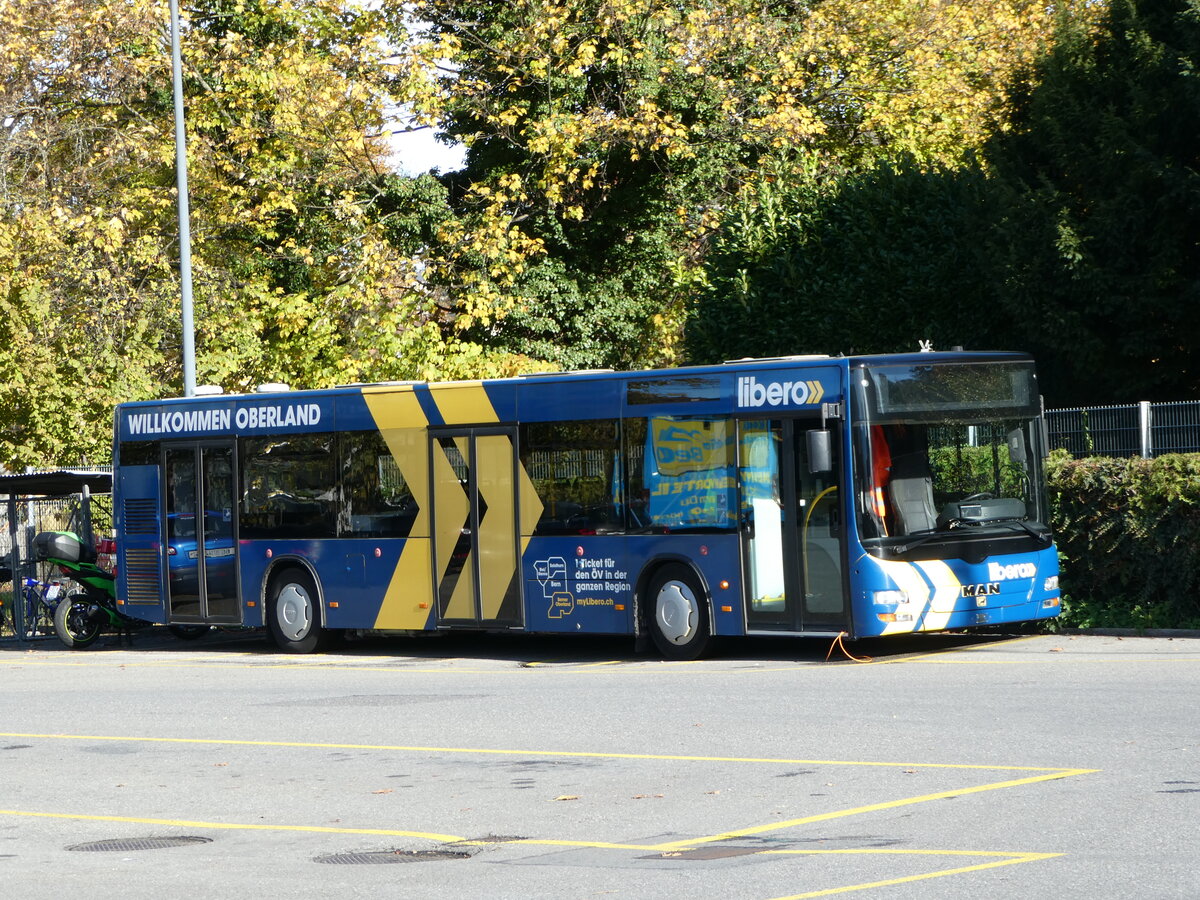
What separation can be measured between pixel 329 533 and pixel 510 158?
13.4 meters

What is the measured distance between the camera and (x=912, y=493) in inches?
630

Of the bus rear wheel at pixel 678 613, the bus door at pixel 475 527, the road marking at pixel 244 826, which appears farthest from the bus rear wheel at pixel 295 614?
the road marking at pixel 244 826

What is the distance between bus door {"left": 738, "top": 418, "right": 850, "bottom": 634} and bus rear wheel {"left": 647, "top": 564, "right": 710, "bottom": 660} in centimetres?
66

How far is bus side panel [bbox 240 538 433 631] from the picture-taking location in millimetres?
19203

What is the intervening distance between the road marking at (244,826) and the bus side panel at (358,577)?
31.3ft

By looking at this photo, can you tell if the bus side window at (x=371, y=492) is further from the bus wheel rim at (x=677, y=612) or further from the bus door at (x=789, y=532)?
the bus door at (x=789, y=532)

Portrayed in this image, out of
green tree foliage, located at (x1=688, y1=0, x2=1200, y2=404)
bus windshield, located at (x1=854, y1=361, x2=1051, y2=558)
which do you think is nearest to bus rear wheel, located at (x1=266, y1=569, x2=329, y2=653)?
bus windshield, located at (x1=854, y1=361, x2=1051, y2=558)

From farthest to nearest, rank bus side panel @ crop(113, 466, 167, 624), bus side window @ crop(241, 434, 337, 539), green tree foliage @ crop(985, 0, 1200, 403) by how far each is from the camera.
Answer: bus side panel @ crop(113, 466, 167, 624) → bus side window @ crop(241, 434, 337, 539) → green tree foliage @ crop(985, 0, 1200, 403)

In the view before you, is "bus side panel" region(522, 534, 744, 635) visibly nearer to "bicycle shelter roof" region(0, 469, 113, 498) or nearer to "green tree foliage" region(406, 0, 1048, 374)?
"bicycle shelter roof" region(0, 469, 113, 498)

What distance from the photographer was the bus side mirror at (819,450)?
50.7 ft

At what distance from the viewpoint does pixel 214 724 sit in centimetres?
1341

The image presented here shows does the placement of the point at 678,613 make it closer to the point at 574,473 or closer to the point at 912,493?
the point at 574,473

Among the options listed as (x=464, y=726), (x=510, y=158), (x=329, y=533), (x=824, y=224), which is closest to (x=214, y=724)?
(x=464, y=726)

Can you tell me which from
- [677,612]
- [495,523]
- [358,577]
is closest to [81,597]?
[358,577]
